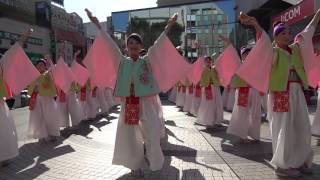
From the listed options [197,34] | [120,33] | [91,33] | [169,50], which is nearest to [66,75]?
[169,50]

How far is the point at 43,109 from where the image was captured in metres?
9.91

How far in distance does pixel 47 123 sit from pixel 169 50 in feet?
13.4

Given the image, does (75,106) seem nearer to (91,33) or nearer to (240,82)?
(240,82)

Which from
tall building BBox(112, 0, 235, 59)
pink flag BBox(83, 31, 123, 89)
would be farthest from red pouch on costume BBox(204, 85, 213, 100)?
tall building BBox(112, 0, 235, 59)

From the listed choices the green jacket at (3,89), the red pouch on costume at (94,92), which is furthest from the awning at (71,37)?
the green jacket at (3,89)

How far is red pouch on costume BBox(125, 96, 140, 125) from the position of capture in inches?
251

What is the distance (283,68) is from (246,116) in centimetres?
300

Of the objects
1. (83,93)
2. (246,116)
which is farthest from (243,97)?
(83,93)

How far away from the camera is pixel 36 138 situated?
32.2 feet

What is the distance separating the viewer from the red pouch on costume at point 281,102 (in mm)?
6113

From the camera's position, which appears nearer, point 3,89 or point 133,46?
point 133,46

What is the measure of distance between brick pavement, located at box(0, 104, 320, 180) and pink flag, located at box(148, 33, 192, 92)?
1.29 meters

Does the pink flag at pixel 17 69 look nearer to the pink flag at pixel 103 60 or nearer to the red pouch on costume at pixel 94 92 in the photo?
the pink flag at pixel 103 60

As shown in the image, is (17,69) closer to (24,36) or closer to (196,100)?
(24,36)
